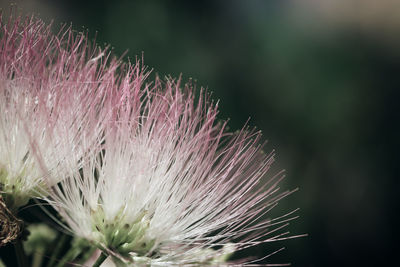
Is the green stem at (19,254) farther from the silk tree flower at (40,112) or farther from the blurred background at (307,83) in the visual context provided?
the blurred background at (307,83)

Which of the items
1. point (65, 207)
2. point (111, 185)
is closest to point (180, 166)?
point (111, 185)

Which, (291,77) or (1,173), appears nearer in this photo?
(1,173)

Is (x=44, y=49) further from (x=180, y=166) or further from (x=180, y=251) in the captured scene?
(x=180, y=251)

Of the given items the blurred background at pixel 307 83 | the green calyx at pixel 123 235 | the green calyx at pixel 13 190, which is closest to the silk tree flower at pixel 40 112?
the green calyx at pixel 13 190

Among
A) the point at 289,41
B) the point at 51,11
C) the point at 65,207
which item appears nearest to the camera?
the point at 65,207

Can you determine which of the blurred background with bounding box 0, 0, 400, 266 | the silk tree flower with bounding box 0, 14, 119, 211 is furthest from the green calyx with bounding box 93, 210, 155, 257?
the blurred background with bounding box 0, 0, 400, 266

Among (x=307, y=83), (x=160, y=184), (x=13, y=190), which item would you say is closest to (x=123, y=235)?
(x=160, y=184)
